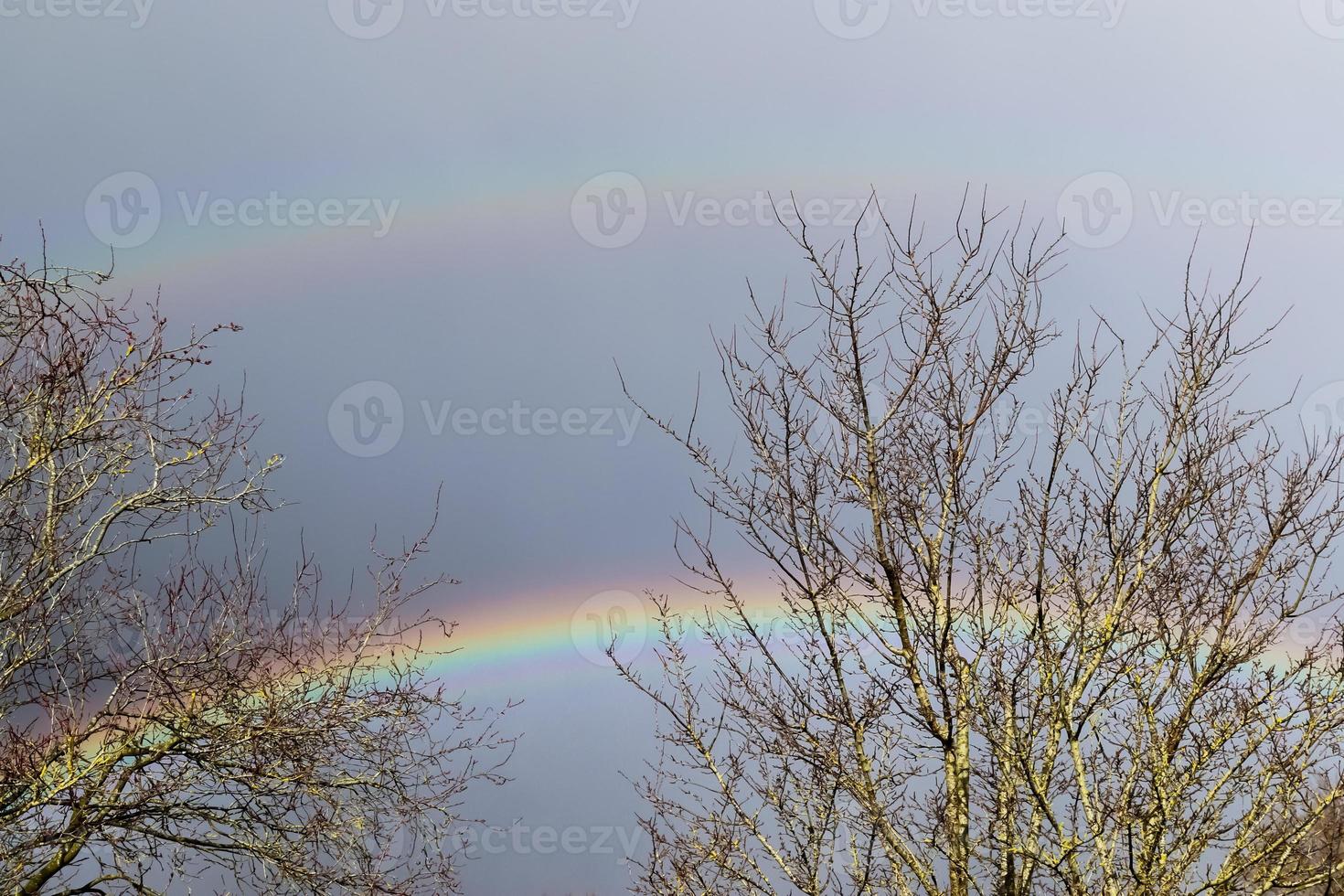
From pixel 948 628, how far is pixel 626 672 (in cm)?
183

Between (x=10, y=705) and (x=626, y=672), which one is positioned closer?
(x=626, y=672)

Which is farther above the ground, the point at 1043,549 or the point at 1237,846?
the point at 1043,549

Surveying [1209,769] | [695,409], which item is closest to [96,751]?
[695,409]

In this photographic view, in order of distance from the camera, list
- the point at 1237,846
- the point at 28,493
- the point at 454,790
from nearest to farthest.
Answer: the point at 1237,846, the point at 28,493, the point at 454,790

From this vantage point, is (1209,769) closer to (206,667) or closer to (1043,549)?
(1043,549)

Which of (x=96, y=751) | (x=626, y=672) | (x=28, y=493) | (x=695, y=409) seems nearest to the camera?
(x=695, y=409)

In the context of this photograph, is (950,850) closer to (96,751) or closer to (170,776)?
(170,776)

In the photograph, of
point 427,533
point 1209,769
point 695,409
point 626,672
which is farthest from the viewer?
point 427,533

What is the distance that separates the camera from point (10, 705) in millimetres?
6352

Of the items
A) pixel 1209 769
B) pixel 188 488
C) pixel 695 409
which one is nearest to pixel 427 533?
pixel 188 488

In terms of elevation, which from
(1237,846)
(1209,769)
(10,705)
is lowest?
(1237,846)

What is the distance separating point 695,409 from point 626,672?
1542 millimetres

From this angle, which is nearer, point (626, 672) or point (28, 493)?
point (626, 672)

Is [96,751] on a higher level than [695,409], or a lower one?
lower
